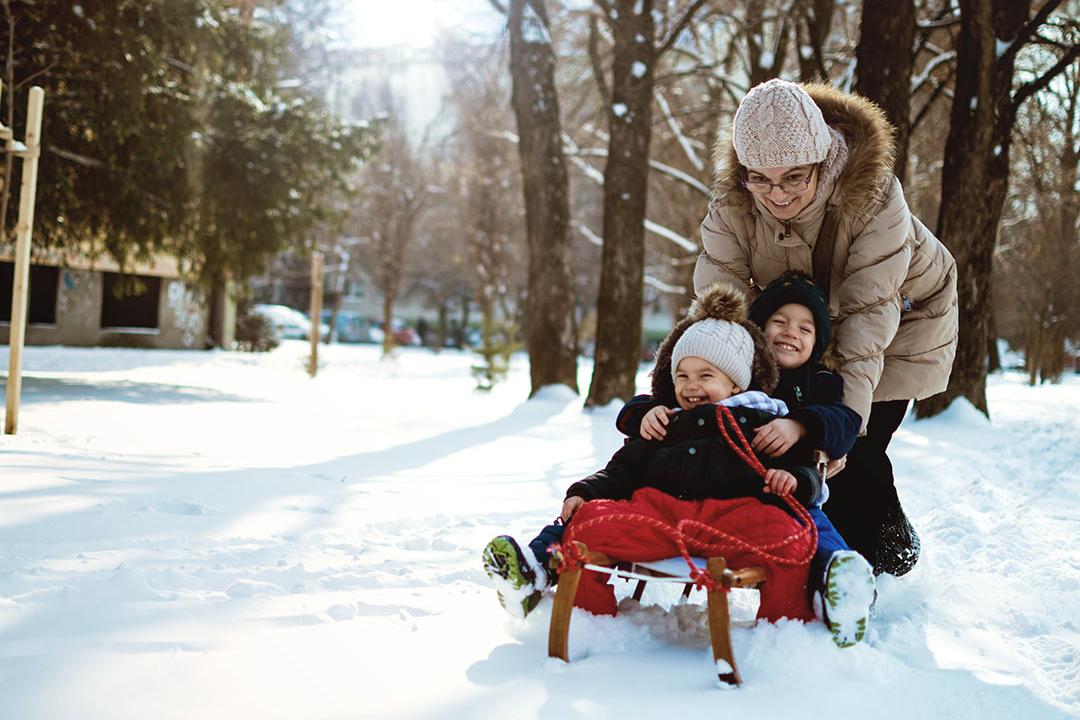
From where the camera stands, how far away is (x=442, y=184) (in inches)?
1553

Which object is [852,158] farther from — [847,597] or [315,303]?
[315,303]

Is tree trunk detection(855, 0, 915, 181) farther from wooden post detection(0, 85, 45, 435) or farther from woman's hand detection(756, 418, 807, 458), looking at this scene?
wooden post detection(0, 85, 45, 435)

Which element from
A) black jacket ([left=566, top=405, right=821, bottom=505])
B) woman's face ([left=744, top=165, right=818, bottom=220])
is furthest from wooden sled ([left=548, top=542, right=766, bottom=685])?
woman's face ([left=744, top=165, right=818, bottom=220])

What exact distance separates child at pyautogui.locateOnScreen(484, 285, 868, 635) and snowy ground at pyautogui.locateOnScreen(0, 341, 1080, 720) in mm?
247

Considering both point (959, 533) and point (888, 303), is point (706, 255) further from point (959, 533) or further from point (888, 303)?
point (959, 533)

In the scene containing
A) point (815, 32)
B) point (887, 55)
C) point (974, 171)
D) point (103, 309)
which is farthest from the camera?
point (103, 309)

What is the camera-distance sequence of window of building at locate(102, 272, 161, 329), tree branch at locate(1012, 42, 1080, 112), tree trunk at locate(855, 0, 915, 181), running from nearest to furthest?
tree trunk at locate(855, 0, 915, 181)
tree branch at locate(1012, 42, 1080, 112)
window of building at locate(102, 272, 161, 329)

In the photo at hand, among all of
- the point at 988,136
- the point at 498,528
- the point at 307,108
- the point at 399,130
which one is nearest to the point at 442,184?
the point at 399,130

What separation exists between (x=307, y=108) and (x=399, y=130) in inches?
957

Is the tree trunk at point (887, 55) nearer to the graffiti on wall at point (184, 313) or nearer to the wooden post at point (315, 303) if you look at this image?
the wooden post at point (315, 303)

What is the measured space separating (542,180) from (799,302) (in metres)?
8.93

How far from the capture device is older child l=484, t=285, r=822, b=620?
2754 millimetres

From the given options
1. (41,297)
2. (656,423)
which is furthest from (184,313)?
(656,423)

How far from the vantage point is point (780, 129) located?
3084 millimetres
